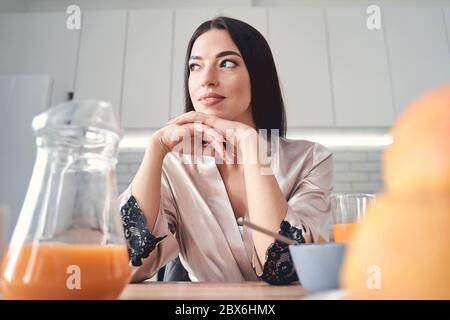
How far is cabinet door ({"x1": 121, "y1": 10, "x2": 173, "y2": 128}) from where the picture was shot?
199cm

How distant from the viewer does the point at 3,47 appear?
7.02ft

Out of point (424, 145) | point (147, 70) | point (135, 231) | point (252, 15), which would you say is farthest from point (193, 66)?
point (252, 15)

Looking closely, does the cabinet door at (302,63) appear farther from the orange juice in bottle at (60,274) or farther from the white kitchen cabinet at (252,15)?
the orange juice in bottle at (60,274)

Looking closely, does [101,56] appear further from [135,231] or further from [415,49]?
[415,49]

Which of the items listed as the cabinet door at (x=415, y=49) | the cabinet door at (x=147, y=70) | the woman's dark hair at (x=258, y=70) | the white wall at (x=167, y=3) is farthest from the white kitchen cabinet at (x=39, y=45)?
the cabinet door at (x=415, y=49)

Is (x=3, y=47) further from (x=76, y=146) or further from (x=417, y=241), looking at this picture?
(x=417, y=241)

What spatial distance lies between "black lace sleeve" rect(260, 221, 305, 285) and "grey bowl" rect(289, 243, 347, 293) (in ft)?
0.89

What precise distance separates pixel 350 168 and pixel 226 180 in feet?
5.00

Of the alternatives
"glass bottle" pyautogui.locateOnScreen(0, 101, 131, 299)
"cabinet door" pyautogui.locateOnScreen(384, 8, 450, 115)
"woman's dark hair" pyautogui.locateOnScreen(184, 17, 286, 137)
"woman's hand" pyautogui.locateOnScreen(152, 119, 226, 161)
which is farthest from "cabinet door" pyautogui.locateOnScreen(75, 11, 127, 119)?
"glass bottle" pyautogui.locateOnScreen(0, 101, 131, 299)

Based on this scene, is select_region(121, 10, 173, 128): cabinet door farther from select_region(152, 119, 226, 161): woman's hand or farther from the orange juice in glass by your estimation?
the orange juice in glass

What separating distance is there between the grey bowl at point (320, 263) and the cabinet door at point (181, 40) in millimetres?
1738

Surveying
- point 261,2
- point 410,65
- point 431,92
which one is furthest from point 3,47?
point 431,92

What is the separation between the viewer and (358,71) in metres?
2.02
